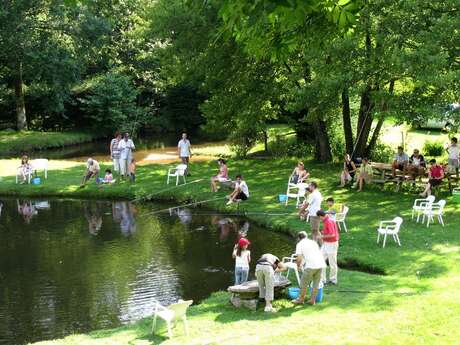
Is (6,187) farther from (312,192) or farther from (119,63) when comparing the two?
(119,63)

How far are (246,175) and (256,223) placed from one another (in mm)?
7387

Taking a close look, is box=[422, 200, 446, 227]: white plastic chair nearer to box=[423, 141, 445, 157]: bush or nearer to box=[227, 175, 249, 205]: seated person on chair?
box=[227, 175, 249, 205]: seated person on chair

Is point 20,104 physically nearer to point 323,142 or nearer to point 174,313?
point 323,142

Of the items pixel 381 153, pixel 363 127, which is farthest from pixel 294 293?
pixel 381 153

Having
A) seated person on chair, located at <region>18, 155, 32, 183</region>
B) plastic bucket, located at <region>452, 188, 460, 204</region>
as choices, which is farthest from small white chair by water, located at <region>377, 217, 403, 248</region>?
seated person on chair, located at <region>18, 155, 32, 183</region>

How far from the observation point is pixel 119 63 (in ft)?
175

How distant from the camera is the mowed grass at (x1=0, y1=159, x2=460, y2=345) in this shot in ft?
33.4

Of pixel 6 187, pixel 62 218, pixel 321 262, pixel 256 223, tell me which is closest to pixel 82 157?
pixel 6 187

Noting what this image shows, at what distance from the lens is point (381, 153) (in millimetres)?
29609

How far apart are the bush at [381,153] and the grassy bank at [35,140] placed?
2404cm

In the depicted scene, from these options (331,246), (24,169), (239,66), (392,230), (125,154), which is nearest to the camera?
(331,246)

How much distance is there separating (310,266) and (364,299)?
1.30 m

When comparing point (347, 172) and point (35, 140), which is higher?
point (35, 140)

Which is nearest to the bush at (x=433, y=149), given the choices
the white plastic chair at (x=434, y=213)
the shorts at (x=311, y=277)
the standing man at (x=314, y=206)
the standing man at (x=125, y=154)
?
the white plastic chair at (x=434, y=213)
